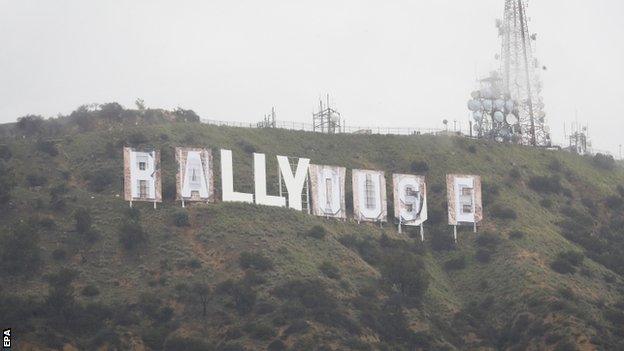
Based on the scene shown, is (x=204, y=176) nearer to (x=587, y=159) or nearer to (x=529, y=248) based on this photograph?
(x=529, y=248)

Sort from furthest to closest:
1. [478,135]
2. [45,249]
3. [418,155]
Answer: [478,135] → [418,155] → [45,249]

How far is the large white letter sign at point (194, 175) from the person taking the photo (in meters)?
123

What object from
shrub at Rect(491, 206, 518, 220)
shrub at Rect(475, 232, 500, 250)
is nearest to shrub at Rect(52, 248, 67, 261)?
A: shrub at Rect(475, 232, 500, 250)

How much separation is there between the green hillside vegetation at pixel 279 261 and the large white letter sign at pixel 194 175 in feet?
5.04

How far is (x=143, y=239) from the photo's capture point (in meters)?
118

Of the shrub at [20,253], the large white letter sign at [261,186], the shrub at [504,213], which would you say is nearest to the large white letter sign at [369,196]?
the large white letter sign at [261,186]

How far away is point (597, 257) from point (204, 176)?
38.4 metres

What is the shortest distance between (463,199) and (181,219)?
29.3 meters

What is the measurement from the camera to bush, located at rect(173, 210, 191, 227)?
121 m

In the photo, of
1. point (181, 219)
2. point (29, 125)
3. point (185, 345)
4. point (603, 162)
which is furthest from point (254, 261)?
point (603, 162)

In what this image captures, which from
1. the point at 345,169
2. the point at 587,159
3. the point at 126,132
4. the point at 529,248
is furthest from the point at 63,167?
the point at 587,159

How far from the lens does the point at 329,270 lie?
116875 millimetres

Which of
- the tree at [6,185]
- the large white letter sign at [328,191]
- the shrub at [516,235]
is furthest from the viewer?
the shrub at [516,235]

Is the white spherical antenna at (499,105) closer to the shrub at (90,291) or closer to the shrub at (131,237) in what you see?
the shrub at (131,237)
